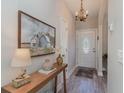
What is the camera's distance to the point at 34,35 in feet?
5.56

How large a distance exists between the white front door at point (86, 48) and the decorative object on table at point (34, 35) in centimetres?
334

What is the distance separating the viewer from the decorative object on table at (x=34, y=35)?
1.43 meters

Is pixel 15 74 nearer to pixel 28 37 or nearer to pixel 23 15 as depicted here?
pixel 28 37

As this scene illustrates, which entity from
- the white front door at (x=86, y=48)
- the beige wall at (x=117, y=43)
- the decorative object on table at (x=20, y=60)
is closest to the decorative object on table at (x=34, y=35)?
the decorative object on table at (x=20, y=60)

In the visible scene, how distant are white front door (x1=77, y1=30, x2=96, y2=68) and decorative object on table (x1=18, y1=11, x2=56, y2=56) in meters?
3.34

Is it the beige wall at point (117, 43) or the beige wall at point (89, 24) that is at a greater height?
the beige wall at point (89, 24)

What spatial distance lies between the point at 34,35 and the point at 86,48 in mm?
3942

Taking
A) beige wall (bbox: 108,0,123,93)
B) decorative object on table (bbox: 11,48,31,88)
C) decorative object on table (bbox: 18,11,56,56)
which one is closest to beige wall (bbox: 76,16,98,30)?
decorative object on table (bbox: 18,11,56,56)

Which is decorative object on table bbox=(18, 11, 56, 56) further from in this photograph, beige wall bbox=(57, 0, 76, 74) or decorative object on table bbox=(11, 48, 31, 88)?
beige wall bbox=(57, 0, 76, 74)

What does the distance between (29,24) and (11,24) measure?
1.09 feet

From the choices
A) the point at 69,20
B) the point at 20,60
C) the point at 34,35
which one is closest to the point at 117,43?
the point at 20,60

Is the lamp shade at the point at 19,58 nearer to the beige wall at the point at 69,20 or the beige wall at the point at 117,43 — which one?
the beige wall at the point at 117,43

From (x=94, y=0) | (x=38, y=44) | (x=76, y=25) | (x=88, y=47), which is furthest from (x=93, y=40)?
(x=38, y=44)

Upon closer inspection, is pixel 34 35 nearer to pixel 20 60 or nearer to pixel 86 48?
pixel 20 60
